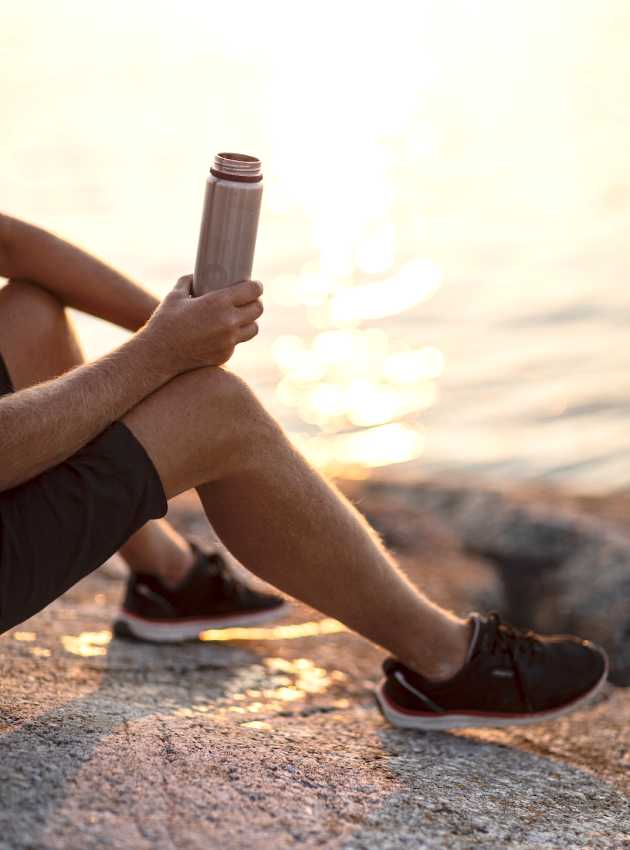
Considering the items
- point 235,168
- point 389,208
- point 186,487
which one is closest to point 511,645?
point 186,487

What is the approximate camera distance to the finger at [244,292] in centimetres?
248

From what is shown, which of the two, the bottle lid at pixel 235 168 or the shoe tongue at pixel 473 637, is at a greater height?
the bottle lid at pixel 235 168

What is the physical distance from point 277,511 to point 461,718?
776mm


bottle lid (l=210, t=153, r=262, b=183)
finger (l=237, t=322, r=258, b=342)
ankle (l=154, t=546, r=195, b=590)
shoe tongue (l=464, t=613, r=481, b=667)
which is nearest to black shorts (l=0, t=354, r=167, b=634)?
finger (l=237, t=322, r=258, b=342)

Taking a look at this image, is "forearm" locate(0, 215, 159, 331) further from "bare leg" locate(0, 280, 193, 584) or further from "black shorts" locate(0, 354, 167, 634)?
"black shorts" locate(0, 354, 167, 634)

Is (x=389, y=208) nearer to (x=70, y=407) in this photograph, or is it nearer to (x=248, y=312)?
(x=248, y=312)

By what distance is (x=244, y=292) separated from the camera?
249 cm

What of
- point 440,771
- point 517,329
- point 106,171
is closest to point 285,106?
point 106,171

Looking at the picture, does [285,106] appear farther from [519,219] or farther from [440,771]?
[440,771]

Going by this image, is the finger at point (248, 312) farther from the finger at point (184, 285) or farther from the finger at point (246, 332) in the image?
the finger at point (184, 285)

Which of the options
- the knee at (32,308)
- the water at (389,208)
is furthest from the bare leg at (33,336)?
the water at (389,208)

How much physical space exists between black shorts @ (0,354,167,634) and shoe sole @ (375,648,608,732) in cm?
95

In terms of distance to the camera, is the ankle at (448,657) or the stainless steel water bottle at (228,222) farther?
the ankle at (448,657)

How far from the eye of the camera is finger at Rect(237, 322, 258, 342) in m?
2.53
